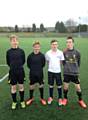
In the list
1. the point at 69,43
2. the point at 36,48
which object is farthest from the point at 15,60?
the point at 69,43

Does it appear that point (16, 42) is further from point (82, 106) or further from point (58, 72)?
point (82, 106)

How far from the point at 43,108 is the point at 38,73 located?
813mm

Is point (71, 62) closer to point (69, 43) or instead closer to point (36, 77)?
point (69, 43)

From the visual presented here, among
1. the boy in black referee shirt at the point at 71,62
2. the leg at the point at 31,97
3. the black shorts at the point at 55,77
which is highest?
the boy in black referee shirt at the point at 71,62

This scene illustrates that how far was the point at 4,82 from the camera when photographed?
36.7 ft

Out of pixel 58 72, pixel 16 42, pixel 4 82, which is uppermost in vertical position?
pixel 16 42

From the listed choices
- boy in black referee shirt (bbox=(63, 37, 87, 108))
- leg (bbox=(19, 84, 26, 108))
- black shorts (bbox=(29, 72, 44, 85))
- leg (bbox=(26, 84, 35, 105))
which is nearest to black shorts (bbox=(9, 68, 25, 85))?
leg (bbox=(19, 84, 26, 108))

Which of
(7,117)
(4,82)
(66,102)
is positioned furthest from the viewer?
(4,82)

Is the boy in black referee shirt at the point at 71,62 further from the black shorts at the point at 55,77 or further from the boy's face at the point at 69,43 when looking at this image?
the black shorts at the point at 55,77

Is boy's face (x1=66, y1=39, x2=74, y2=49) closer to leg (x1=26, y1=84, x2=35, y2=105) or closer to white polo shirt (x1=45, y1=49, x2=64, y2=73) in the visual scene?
white polo shirt (x1=45, y1=49, x2=64, y2=73)

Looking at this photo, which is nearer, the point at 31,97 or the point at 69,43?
the point at 69,43

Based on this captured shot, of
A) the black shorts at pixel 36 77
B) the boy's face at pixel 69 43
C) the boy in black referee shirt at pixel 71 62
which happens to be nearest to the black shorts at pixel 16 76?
the black shorts at pixel 36 77

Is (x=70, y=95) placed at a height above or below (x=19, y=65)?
below

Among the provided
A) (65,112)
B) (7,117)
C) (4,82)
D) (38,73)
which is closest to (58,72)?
(38,73)
